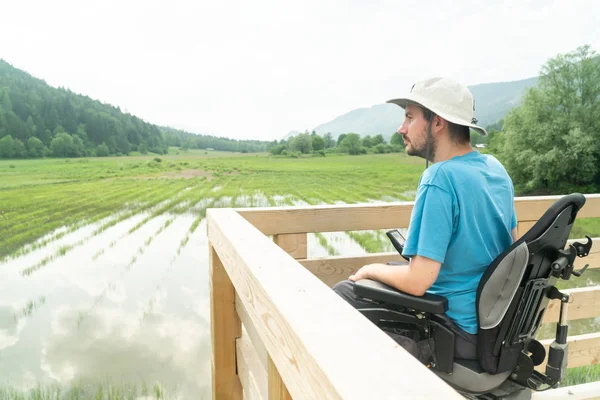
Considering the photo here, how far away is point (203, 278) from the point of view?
25.8ft

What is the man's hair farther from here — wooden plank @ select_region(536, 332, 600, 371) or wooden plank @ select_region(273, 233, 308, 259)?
wooden plank @ select_region(536, 332, 600, 371)

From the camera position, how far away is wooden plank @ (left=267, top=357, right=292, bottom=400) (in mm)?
777

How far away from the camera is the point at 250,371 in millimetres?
1539

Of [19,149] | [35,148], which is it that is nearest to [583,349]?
[19,149]

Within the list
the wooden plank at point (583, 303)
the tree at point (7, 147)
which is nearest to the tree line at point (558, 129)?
the wooden plank at point (583, 303)

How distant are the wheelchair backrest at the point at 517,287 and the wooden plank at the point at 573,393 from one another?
58cm

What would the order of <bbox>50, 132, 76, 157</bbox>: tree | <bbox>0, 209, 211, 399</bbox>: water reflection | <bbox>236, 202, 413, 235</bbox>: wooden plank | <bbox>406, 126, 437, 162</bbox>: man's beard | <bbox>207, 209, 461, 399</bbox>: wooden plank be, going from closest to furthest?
<bbox>207, 209, 461, 399</bbox>: wooden plank
<bbox>406, 126, 437, 162</bbox>: man's beard
<bbox>236, 202, 413, 235</bbox>: wooden plank
<bbox>0, 209, 211, 399</bbox>: water reflection
<bbox>50, 132, 76, 157</bbox>: tree

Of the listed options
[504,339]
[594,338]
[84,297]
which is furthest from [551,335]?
[84,297]

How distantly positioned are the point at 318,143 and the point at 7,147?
46.6 meters

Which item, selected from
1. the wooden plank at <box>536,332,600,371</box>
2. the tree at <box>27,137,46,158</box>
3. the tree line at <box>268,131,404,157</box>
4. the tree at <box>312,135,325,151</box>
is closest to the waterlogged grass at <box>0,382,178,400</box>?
the wooden plank at <box>536,332,600,371</box>

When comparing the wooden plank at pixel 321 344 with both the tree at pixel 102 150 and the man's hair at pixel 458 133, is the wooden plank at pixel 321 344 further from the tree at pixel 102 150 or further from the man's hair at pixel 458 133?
the tree at pixel 102 150

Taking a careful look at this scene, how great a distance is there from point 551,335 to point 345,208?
3.70 meters

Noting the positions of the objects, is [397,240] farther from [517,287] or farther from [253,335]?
[253,335]

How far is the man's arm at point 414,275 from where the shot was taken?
1233mm
